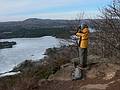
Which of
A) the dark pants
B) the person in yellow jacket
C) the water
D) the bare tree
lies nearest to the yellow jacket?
the person in yellow jacket

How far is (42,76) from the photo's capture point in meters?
15.2

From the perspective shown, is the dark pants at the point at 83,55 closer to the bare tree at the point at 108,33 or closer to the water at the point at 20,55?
the bare tree at the point at 108,33

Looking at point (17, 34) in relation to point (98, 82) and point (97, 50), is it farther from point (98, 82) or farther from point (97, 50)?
point (98, 82)

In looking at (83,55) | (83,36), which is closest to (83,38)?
(83,36)

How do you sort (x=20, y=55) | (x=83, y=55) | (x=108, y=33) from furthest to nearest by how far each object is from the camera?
(x=20, y=55) < (x=108, y=33) < (x=83, y=55)

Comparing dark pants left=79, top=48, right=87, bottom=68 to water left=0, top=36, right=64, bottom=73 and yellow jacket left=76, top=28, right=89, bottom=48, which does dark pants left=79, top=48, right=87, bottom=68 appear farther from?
water left=0, top=36, right=64, bottom=73

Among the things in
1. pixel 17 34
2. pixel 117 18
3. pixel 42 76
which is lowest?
pixel 17 34

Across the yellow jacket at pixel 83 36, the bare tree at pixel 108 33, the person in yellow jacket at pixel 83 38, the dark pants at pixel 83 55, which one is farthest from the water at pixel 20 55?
the yellow jacket at pixel 83 36

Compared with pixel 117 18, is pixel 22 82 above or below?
below

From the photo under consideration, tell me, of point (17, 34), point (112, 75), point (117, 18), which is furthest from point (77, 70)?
point (17, 34)

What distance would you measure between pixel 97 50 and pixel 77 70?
487 inches

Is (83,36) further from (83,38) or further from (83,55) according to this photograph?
(83,55)

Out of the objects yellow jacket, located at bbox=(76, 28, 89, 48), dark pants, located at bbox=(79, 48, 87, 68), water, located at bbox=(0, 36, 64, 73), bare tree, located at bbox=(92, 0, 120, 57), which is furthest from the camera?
water, located at bbox=(0, 36, 64, 73)

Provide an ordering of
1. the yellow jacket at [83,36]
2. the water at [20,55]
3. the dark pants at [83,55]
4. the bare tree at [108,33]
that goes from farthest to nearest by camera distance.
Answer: the water at [20,55], the bare tree at [108,33], the dark pants at [83,55], the yellow jacket at [83,36]
